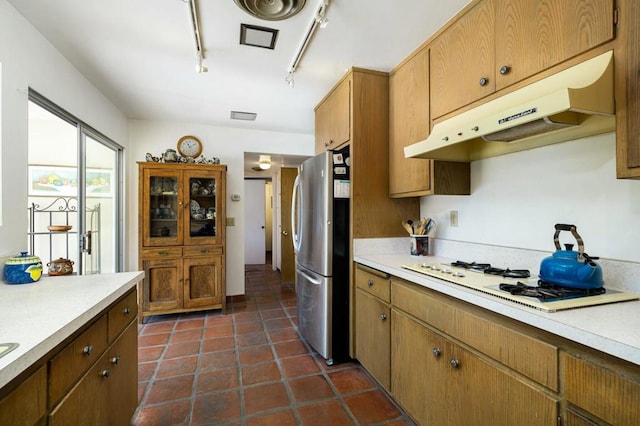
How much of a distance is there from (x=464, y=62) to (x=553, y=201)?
35.7 inches

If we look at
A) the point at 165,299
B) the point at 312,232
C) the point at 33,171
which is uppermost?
the point at 33,171

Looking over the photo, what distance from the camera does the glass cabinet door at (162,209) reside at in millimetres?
3205

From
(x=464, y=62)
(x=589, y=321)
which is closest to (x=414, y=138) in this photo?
(x=464, y=62)

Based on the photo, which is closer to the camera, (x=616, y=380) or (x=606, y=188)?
(x=616, y=380)

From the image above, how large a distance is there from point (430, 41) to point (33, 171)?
2776 millimetres

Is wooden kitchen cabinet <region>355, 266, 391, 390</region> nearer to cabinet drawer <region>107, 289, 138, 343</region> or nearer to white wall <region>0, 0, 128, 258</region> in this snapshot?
cabinet drawer <region>107, 289, 138, 343</region>

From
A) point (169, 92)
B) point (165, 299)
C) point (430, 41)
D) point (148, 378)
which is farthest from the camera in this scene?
point (165, 299)

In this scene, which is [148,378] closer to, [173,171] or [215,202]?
[215,202]

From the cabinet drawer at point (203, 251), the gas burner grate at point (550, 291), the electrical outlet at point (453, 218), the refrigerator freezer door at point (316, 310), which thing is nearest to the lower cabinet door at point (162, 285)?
the cabinet drawer at point (203, 251)

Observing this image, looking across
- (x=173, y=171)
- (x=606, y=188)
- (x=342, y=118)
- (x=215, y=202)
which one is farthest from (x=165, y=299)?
(x=606, y=188)

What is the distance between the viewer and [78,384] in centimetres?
99

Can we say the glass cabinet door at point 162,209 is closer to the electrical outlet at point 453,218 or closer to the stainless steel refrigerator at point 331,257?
the stainless steel refrigerator at point 331,257

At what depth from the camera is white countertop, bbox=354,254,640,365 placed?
727 mm

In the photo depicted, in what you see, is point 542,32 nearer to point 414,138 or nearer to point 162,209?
point 414,138
